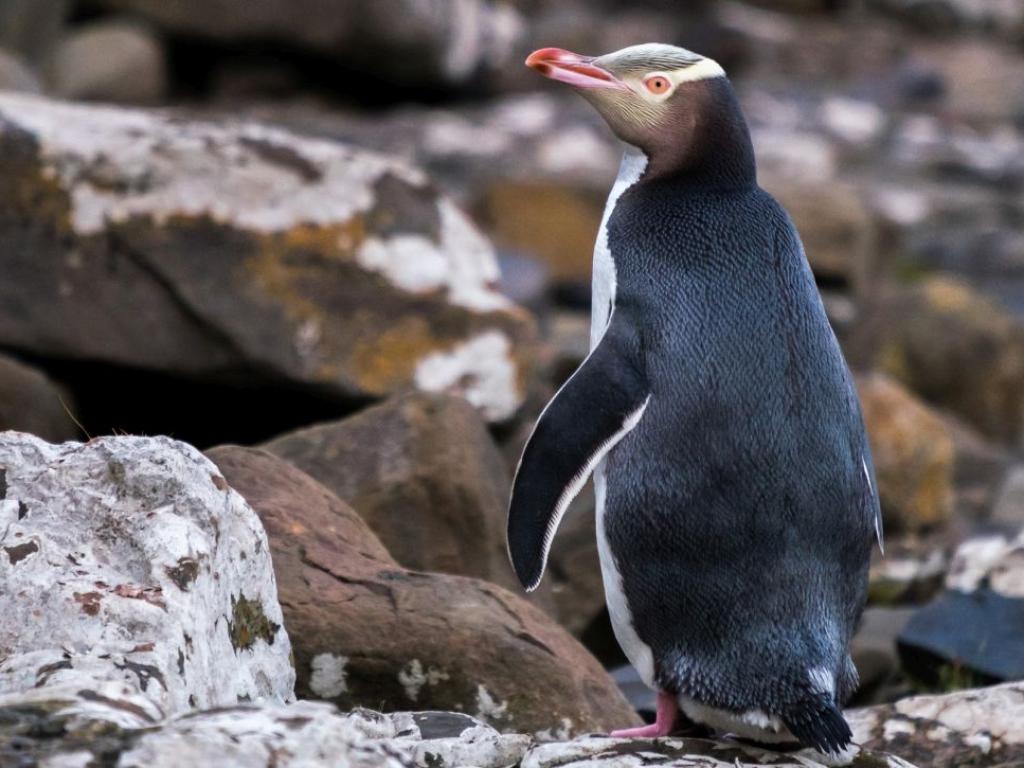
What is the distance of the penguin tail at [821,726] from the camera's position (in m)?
3.87

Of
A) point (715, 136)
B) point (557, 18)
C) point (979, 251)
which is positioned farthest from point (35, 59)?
point (715, 136)

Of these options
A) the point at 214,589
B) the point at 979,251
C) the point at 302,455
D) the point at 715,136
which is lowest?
the point at 979,251

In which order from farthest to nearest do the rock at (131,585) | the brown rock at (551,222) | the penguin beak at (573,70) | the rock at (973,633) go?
the brown rock at (551,222) → the rock at (973,633) → the penguin beak at (573,70) → the rock at (131,585)

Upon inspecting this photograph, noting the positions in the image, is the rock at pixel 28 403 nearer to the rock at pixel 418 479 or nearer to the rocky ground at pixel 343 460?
the rocky ground at pixel 343 460

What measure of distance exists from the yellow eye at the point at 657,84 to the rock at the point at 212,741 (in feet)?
7.20

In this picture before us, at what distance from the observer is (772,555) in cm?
408

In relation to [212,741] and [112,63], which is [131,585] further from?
[112,63]

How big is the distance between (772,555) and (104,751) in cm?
183

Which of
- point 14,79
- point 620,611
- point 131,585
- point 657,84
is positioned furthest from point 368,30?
point 131,585

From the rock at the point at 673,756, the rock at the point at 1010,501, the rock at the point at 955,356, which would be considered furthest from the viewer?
the rock at the point at 955,356

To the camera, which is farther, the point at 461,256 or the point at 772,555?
the point at 461,256

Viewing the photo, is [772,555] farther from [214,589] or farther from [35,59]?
[35,59]

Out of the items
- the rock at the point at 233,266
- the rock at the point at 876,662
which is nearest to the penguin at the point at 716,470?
the rock at the point at 876,662

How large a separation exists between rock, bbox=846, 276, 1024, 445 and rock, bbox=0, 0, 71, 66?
28.0 ft
